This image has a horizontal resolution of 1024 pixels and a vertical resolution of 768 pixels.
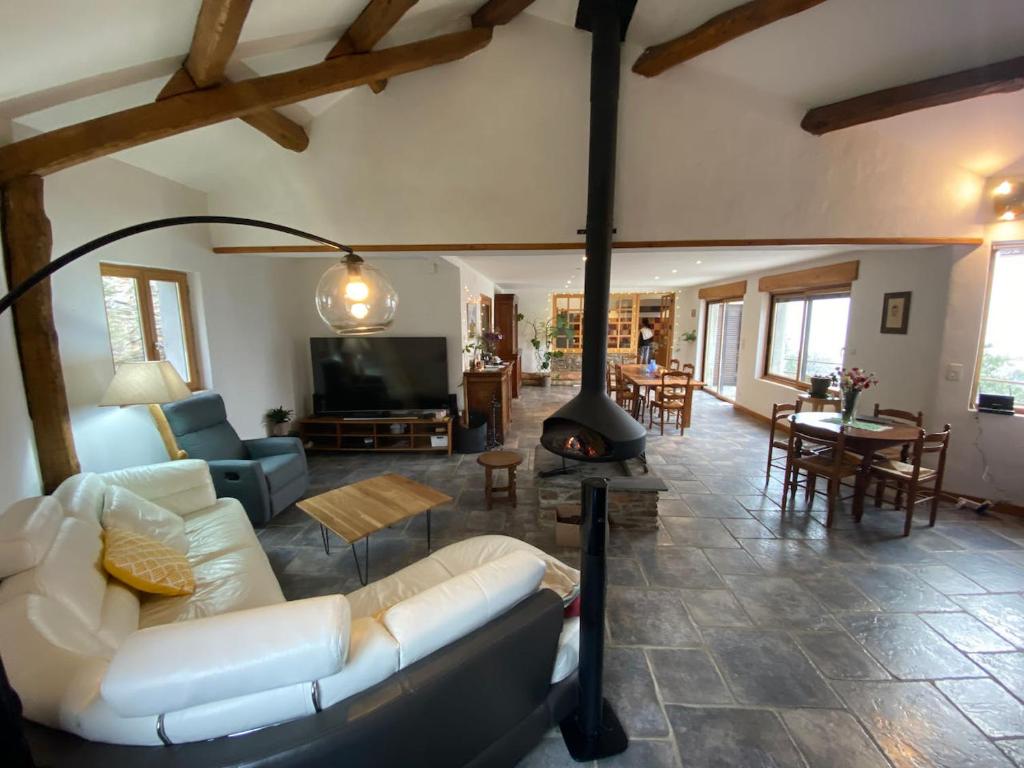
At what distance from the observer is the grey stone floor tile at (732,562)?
2697 millimetres

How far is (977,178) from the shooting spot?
3.17 m

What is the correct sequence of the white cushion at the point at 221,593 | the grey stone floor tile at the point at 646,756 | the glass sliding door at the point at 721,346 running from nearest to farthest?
the grey stone floor tile at the point at 646,756 < the white cushion at the point at 221,593 < the glass sliding door at the point at 721,346

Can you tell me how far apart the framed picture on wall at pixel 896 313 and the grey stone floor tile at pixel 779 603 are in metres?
2.82

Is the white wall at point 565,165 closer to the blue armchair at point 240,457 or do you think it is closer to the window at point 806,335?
the blue armchair at point 240,457

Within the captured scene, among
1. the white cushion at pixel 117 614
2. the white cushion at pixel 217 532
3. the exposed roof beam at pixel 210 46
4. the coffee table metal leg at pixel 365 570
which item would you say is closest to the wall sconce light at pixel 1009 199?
the exposed roof beam at pixel 210 46

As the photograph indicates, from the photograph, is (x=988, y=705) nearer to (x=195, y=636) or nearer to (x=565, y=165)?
(x=195, y=636)

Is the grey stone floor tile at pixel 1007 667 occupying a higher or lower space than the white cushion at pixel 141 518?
lower

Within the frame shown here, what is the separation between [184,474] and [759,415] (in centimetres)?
688

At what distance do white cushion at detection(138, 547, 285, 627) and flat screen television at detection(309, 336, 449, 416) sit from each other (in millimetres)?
2761

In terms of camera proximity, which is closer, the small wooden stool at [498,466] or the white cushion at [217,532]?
the white cushion at [217,532]

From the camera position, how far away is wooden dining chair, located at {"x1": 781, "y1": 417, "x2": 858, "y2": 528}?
3176 mm

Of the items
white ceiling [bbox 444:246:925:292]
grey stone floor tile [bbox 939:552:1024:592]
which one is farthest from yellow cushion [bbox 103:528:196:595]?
grey stone floor tile [bbox 939:552:1024:592]

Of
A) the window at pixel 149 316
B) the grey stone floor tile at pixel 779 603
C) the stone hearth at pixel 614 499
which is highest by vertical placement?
the window at pixel 149 316

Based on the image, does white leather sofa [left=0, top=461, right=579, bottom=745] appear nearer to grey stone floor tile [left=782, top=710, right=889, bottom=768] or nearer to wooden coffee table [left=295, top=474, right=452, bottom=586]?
wooden coffee table [left=295, top=474, right=452, bottom=586]
